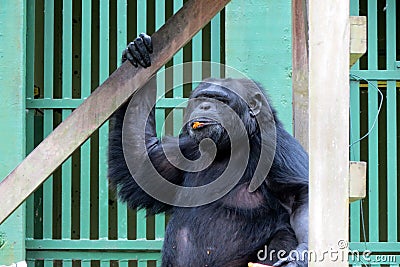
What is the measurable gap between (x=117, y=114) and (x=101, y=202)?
146 cm

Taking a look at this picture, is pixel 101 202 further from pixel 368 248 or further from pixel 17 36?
pixel 368 248

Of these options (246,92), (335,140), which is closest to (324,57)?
(335,140)

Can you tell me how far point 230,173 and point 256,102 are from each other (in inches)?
15.7

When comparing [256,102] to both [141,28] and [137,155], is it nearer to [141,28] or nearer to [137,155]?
[137,155]

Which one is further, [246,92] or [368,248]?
[368,248]

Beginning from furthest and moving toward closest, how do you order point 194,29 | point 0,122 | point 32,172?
point 0,122 < point 194,29 < point 32,172

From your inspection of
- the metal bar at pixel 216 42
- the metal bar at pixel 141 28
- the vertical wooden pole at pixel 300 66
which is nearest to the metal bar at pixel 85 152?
the metal bar at pixel 141 28

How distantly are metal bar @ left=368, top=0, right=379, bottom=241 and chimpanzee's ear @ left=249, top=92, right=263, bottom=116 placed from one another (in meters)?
1.58

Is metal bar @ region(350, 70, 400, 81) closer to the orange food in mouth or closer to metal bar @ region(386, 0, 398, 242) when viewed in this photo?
metal bar @ region(386, 0, 398, 242)

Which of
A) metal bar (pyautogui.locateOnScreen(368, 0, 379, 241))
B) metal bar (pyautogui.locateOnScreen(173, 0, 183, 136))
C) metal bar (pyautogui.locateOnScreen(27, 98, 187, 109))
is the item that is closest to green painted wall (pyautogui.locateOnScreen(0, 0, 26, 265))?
metal bar (pyautogui.locateOnScreen(27, 98, 187, 109))

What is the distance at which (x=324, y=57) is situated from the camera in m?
2.58

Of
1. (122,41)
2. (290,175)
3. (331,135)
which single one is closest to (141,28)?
(122,41)

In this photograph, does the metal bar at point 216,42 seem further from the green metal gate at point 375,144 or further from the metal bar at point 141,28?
the green metal gate at point 375,144

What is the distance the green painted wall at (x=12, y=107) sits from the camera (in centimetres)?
533
